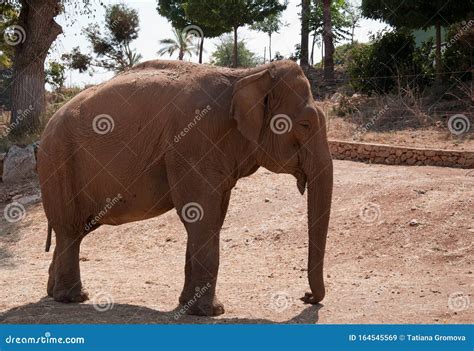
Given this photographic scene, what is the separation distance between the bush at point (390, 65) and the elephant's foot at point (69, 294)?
18.0 meters

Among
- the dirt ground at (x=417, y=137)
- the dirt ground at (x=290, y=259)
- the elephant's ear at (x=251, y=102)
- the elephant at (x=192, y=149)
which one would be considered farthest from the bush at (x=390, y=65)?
the elephant's ear at (x=251, y=102)

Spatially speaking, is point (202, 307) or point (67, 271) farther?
point (67, 271)

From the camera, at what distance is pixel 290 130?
7.64 meters

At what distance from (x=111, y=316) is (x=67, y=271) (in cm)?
124

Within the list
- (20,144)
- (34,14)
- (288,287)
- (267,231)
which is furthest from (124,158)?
(34,14)

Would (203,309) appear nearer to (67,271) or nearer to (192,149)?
(192,149)

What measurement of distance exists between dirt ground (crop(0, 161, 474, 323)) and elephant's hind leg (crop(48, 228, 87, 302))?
22 cm

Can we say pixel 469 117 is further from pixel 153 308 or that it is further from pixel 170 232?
pixel 153 308

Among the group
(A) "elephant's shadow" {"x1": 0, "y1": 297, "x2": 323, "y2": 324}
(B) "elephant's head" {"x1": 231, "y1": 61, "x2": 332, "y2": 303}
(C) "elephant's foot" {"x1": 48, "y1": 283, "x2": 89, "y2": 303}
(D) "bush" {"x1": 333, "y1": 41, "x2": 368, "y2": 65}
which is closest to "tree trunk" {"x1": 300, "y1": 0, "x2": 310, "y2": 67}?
(D) "bush" {"x1": 333, "y1": 41, "x2": 368, "y2": 65}

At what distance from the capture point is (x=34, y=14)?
20.9 meters

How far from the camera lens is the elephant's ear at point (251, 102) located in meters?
7.52

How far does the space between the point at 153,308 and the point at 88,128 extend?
7.30 feet

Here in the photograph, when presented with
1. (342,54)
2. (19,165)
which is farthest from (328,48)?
(19,165)

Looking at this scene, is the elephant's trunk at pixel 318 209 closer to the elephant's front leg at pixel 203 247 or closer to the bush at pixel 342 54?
the elephant's front leg at pixel 203 247
